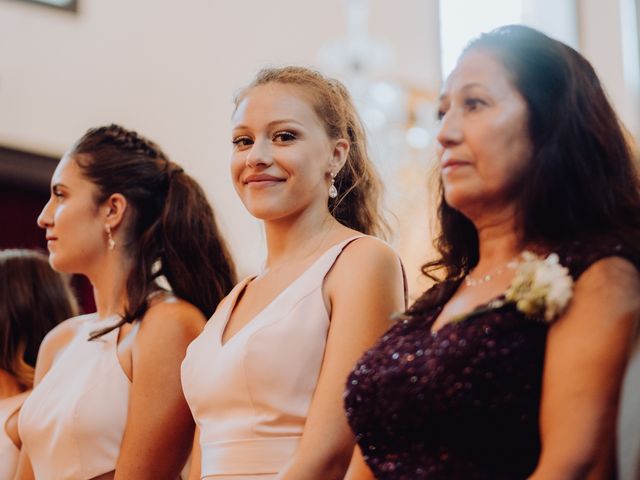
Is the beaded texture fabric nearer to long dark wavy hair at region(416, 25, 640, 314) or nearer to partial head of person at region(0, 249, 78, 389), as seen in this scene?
long dark wavy hair at region(416, 25, 640, 314)

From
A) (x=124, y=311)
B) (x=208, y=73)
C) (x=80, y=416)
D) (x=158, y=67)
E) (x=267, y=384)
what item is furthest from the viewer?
(x=208, y=73)

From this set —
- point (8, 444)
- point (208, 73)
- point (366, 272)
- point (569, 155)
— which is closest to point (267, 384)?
point (366, 272)

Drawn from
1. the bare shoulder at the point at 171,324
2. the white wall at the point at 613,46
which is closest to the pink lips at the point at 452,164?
the bare shoulder at the point at 171,324

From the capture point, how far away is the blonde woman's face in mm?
2852

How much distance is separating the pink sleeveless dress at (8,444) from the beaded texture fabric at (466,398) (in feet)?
6.28

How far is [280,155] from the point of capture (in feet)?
9.34

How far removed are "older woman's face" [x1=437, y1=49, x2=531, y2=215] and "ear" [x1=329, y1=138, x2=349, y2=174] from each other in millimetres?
719

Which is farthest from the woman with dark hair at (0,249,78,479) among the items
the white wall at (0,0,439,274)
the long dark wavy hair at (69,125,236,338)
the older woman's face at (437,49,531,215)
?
the white wall at (0,0,439,274)

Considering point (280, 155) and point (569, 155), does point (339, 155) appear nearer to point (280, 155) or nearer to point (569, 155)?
point (280, 155)

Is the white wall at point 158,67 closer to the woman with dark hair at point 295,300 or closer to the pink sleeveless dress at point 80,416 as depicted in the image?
the pink sleeveless dress at point 80,416

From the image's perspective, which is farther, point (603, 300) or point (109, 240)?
point (109, 240)

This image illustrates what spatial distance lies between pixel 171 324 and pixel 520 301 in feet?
4.83

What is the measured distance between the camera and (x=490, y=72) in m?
2.23

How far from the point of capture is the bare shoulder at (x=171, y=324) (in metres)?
3.24
